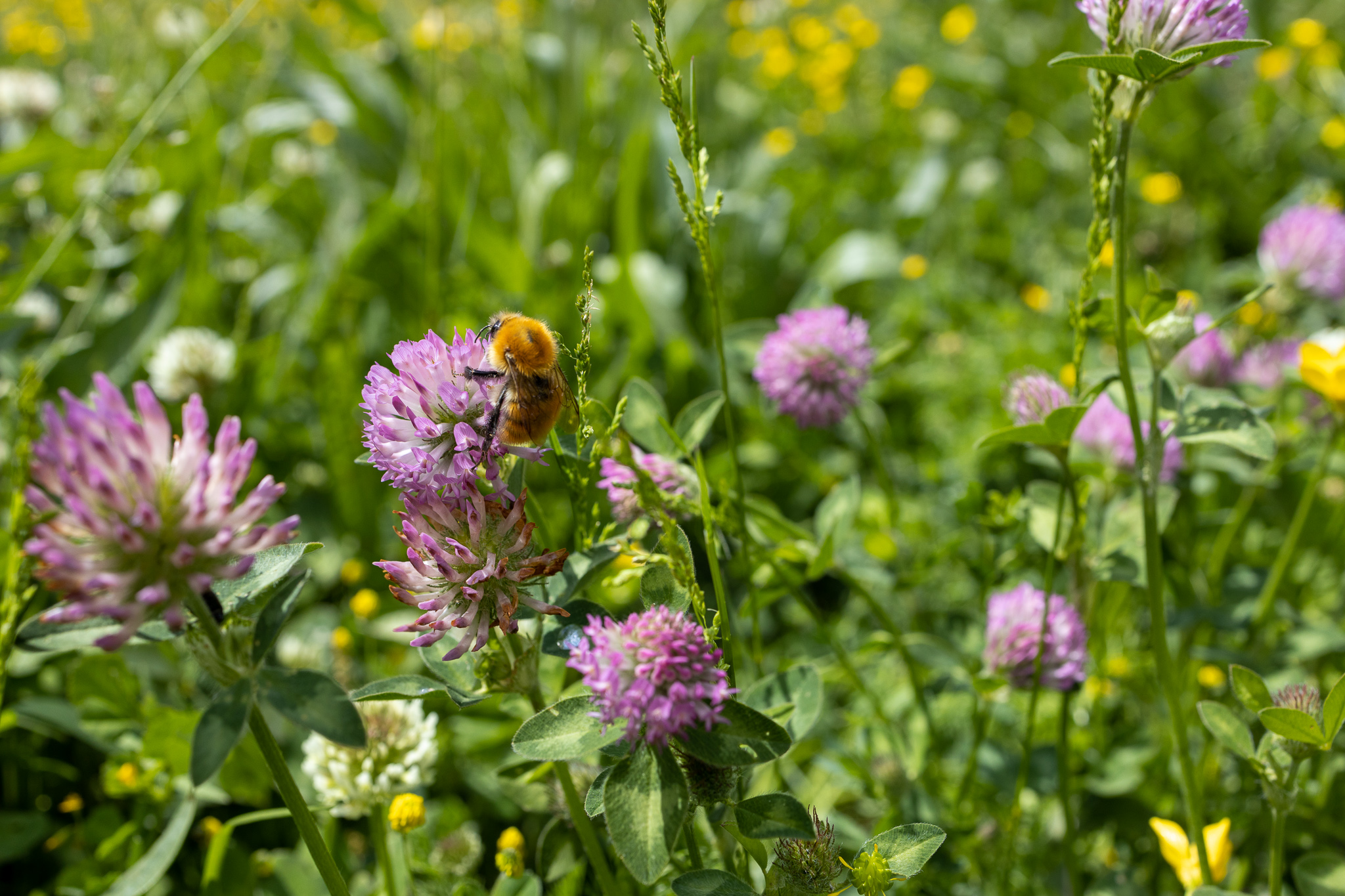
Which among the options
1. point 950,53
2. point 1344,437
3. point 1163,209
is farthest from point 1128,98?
point 950,53

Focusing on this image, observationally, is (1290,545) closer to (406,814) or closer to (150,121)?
(406,814)

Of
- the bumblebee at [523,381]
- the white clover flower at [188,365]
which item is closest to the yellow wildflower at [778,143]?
the white clover flower at [188,365]

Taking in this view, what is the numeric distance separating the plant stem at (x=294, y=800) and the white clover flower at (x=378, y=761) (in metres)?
0.31

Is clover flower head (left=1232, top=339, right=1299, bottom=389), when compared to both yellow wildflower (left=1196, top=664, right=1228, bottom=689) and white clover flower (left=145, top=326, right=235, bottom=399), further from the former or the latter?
white clover flower (left=145, top=326, right=235, bottom=399)

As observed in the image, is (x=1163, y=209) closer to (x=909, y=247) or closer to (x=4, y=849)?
(x=909, y=247)

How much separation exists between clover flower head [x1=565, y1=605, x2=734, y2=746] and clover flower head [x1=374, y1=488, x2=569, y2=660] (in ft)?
0.25

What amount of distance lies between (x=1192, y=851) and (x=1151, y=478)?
50 cm

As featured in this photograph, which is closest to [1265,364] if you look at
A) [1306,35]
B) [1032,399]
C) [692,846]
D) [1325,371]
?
[1325,371]

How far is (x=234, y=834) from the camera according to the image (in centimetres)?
176

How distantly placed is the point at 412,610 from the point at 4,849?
2.73 ft

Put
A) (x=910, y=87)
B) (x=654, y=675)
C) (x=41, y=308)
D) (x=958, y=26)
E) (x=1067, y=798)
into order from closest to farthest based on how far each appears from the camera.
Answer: (x=654, y=675) → (x=1067, y=798) → (x=41, y=308) → (x=910, y=87) → (x=958, y=26)

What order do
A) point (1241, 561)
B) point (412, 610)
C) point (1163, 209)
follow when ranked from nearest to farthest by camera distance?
point (1241, 561) < point (412, 610) < point (1163, 209)

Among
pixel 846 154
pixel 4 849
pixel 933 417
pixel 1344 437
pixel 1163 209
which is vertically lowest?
pixel 4 849

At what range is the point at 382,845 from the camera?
4.20 feet
